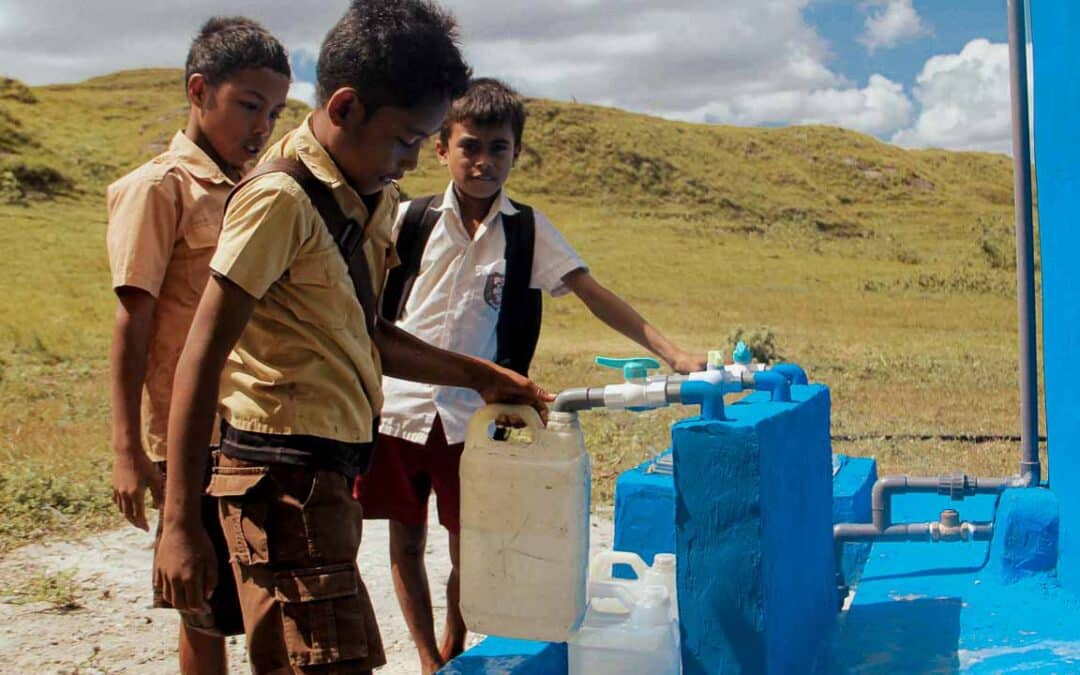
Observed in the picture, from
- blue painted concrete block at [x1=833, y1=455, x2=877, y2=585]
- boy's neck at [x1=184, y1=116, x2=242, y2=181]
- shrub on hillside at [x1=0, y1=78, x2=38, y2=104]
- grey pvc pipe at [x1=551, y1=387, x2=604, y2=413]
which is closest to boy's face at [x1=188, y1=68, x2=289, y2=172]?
boy's neck at [x1=184, y1=116, x2=242, y2=181]

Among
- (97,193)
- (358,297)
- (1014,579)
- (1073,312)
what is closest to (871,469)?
(1014,579)

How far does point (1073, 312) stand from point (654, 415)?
5.55 m

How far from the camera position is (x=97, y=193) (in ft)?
102

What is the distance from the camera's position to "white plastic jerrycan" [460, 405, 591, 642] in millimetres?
1958

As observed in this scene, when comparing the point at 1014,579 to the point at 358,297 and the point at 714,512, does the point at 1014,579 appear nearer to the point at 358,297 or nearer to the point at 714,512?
the point at 714,512

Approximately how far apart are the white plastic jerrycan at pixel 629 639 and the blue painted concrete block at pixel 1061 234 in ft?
3.65

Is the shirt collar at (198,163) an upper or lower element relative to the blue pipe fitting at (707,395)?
upper

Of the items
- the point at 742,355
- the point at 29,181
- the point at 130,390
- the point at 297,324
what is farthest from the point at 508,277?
the point at 29,181

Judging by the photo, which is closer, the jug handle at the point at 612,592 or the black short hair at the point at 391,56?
the black short hair at the point at 391,56

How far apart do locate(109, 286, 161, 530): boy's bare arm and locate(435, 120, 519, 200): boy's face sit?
103 centimetres

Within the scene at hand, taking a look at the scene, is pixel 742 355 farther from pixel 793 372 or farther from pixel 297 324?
pixel 297 324

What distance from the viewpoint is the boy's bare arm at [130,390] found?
222 centimetres

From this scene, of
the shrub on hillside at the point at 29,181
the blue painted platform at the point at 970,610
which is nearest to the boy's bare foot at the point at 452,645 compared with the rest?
the blue painted platform at the point at 970,610

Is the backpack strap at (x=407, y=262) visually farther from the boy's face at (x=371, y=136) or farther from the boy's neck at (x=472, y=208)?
the boy's face at (x=371, y=136)
